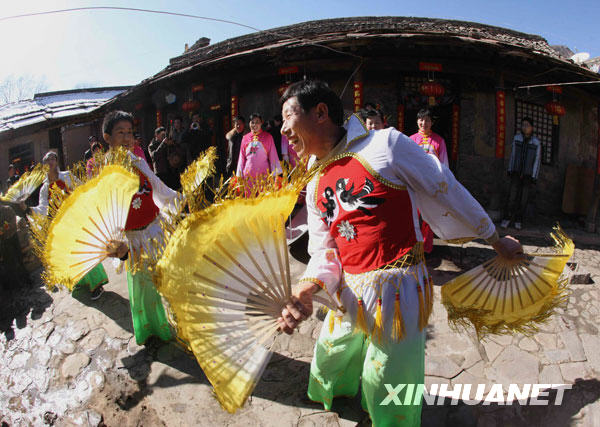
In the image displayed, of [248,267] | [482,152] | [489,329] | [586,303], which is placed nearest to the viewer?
[248,267]

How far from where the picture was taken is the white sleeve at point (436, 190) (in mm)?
1615

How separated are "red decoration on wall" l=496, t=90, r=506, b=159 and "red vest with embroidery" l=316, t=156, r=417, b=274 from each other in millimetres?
7231

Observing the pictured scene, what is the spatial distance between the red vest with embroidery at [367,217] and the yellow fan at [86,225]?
4.67ft

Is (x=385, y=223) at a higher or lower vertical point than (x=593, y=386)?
higher

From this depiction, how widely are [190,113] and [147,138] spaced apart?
322cm

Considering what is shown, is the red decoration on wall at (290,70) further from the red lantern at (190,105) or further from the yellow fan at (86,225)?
the yellow fan at (86,225)

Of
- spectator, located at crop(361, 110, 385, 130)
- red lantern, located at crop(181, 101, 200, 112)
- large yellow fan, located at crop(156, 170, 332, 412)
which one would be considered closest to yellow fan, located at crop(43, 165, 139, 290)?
large yellow fan, located at crop(156, 170, 332, 412)

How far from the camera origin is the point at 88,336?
3779 mm

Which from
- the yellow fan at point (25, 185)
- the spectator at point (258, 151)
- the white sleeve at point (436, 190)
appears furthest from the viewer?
the spectator at point (258, 151)

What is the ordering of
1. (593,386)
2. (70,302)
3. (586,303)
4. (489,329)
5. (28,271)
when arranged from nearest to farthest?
1. (489,329)
2. (593,386)
3. (586,303)
4. (70,302)
5. (28,271)

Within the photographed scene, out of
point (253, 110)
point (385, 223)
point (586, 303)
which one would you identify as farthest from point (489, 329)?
point (253, 110)

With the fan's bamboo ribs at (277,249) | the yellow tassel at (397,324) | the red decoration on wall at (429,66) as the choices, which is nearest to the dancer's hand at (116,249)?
the fan's bamboo ribs at (277,249)

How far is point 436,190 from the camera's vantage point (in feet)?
5.35

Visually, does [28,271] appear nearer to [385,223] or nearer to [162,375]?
[162,375]
